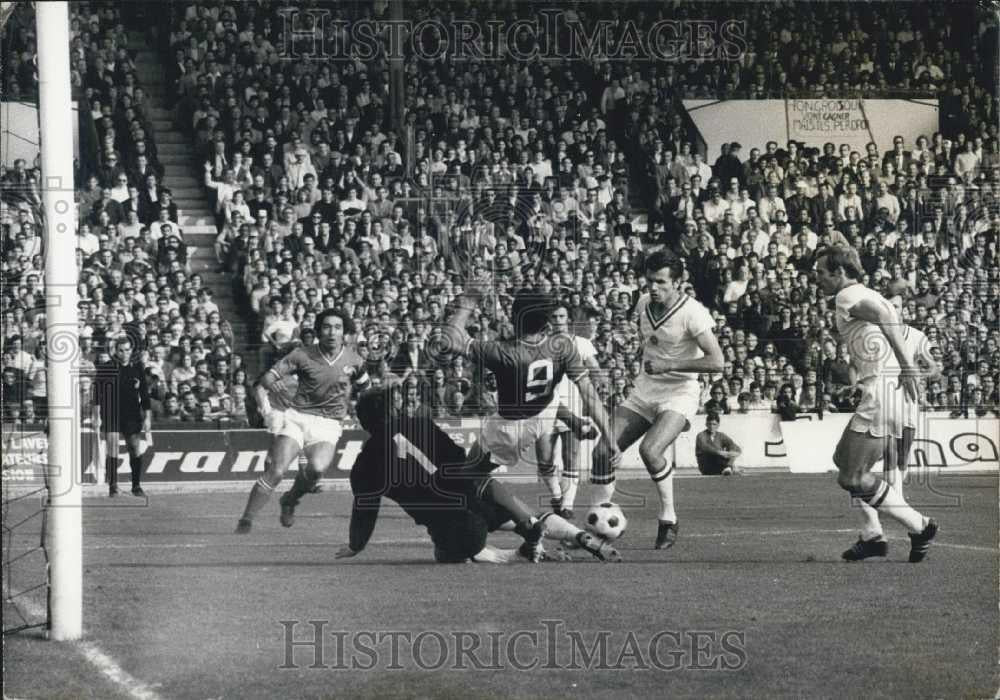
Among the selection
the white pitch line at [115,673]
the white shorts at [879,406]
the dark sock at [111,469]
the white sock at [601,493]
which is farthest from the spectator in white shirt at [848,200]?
the white pitch line at [115,673]

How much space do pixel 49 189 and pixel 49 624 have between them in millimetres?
2139

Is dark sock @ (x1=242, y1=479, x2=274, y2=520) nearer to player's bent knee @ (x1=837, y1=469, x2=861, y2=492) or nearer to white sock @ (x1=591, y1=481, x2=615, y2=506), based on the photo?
white sock @ (x1=591, y1=481, x2=615, y2=506)

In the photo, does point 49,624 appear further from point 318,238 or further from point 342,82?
point 342,82

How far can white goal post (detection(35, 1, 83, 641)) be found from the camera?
5.31 meters

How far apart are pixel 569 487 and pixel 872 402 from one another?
6.88 ft

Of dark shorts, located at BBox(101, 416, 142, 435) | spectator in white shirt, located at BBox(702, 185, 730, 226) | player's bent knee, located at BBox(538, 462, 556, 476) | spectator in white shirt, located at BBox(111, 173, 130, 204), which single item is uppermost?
spectator in white shirt, located at BBox(111, 173, 130, 204)

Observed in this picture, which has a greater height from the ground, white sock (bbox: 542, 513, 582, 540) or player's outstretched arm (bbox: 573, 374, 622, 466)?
player's outstretched arm (bbox: 573, 374, 622, 466)

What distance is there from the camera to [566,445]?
8.12m

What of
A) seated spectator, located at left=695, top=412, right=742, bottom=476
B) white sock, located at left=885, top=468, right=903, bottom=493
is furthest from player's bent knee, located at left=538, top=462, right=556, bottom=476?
white sock, located at left=885, top=468, right=903, bottom=493

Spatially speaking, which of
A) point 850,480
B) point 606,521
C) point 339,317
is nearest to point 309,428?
point 339,317

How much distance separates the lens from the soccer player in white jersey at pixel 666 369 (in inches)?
303

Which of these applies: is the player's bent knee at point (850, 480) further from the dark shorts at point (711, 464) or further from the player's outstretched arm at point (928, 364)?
the player's outstretched arm at point (928, 364)

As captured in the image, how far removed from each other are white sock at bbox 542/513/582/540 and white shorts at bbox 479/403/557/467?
46 centimetres

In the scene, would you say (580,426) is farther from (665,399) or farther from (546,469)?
(665,399)
